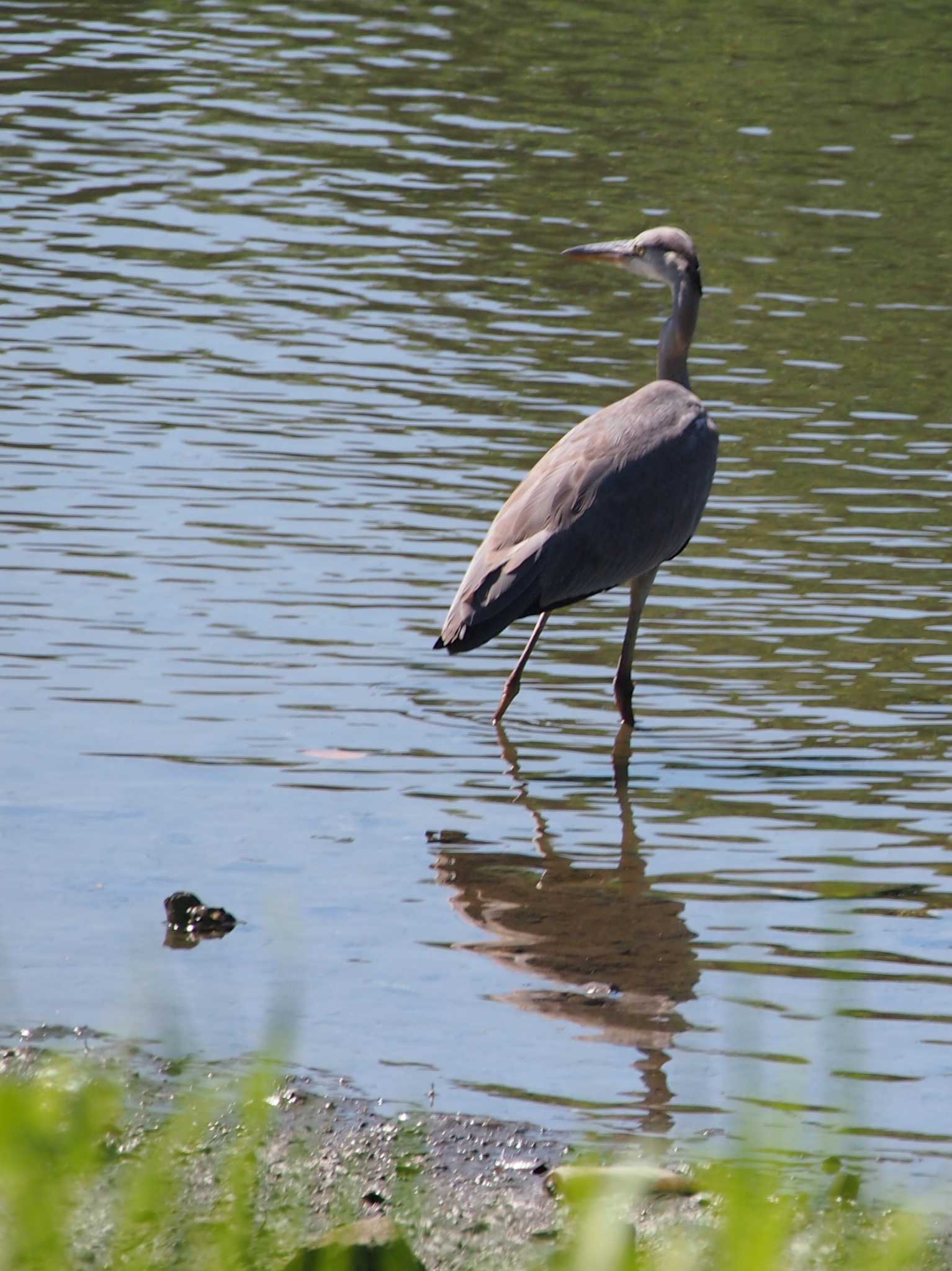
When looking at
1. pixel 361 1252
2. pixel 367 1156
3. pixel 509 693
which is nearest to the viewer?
pixel 361 1252

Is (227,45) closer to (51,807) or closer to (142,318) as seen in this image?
(142,318)

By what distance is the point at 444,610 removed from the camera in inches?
391

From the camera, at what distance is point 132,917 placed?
6535 mm

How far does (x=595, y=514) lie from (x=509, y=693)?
2.64ft

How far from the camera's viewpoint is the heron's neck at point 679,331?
10.1 m

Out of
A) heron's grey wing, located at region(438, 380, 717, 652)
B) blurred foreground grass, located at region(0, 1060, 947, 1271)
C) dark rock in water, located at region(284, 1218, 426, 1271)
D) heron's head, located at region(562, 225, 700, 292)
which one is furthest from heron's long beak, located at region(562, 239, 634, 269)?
dark rock in water, located at region(284, 1218, 426, 1271)

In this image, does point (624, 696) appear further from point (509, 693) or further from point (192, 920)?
point (192, 920)

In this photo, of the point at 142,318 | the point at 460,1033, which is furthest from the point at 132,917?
the point at 142,318

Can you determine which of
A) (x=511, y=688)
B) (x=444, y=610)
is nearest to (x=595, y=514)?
(x=511, y=688)

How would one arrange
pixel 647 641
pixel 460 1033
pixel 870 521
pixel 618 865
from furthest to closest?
1. pixel 870 521
2. pixel 647 641
3. pixel 618 865
4. pixel 460 1033

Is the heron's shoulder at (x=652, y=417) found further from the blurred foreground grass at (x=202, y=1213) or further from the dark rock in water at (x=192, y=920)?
the blurred foreground grass at (x=202, y=1213)

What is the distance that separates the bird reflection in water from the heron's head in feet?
10.6

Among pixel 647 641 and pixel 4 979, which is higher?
pixel 4 979

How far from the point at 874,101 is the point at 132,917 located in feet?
58.3
